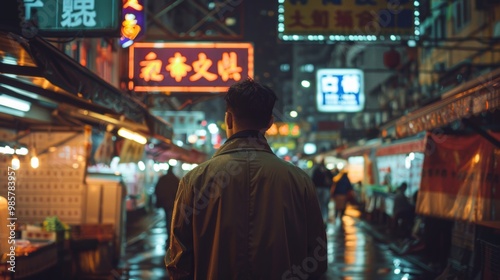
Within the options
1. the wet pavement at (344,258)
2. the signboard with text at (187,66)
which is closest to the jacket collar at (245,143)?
the wet pavement at (344,258)

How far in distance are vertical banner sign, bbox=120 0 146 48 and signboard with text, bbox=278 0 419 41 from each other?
3.38 m

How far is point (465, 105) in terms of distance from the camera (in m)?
8.42

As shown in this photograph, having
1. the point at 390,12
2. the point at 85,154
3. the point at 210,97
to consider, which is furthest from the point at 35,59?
the point at 210,97

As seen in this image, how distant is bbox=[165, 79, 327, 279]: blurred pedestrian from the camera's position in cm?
336

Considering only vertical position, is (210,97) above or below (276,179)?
above

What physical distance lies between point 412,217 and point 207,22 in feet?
29.5

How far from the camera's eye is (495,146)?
9.73m

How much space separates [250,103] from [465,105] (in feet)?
18.9

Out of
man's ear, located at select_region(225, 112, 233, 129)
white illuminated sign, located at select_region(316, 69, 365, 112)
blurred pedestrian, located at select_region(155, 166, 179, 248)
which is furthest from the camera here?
white illuminated sign, located at select_region(316, 69, 365, 112)

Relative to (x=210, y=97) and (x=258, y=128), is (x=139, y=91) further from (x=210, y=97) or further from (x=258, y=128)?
(x=258, y=128)

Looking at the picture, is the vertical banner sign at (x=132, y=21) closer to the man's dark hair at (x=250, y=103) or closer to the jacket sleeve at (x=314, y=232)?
the man's dark hair at (x=250, y=103)

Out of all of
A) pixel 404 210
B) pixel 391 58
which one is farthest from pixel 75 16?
pixel 391 58

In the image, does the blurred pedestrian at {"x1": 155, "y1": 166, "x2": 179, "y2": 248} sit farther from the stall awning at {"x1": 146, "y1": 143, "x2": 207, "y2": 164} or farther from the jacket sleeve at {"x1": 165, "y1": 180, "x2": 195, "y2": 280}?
the jacket sleeve at {"x1": 165, "y1": 180, "x2": 195, "y2": 280}

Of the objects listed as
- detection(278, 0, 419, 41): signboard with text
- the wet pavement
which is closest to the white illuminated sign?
the wet pavement
